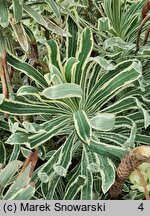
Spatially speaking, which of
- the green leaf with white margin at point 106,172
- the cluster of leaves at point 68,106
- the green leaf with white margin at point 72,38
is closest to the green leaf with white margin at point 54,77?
the cluster of leaves at point 68,106

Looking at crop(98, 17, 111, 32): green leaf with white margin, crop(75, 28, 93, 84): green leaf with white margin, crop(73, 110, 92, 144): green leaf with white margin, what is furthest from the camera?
crop(98, 17, 111, 32): green leaf with white margin

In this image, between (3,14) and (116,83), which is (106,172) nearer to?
(116,83)

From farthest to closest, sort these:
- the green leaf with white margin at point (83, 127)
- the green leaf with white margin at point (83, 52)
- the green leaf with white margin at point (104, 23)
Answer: the green leaf with white margin at point (104, 23) < the green leaf with white margin at point (83, 52) < the green leaf with white margin at point (83, 127)

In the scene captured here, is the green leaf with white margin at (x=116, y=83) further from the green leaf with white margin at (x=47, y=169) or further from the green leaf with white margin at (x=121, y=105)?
the green leaf with white margin at (x=47, y=169)

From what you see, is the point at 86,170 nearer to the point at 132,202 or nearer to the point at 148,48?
the point at 132,202

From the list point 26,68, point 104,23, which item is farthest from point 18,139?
point 104,23

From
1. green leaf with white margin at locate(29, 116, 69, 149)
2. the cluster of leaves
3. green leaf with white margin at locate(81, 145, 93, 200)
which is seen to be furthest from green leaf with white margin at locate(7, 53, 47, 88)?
green leaf with white margin at locate(81, 145, 93, 200)

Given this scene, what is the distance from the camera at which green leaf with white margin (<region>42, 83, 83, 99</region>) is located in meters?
1.04

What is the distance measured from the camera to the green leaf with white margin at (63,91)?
Answer: 1035mm

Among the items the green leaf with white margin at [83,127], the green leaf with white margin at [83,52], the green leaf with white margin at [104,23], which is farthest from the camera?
the green leaf with white margin at [104,23]

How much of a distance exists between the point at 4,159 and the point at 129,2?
2.22 ft

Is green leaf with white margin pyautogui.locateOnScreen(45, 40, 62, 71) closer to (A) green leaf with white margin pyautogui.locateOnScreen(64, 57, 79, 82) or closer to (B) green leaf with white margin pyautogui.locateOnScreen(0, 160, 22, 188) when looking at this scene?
(A) green leaf with white margin pyautogui.locateOnScreen(64, 57, 79, 82)

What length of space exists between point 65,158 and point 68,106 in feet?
0.42

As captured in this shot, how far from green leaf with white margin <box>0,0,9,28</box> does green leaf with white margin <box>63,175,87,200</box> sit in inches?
16.5
